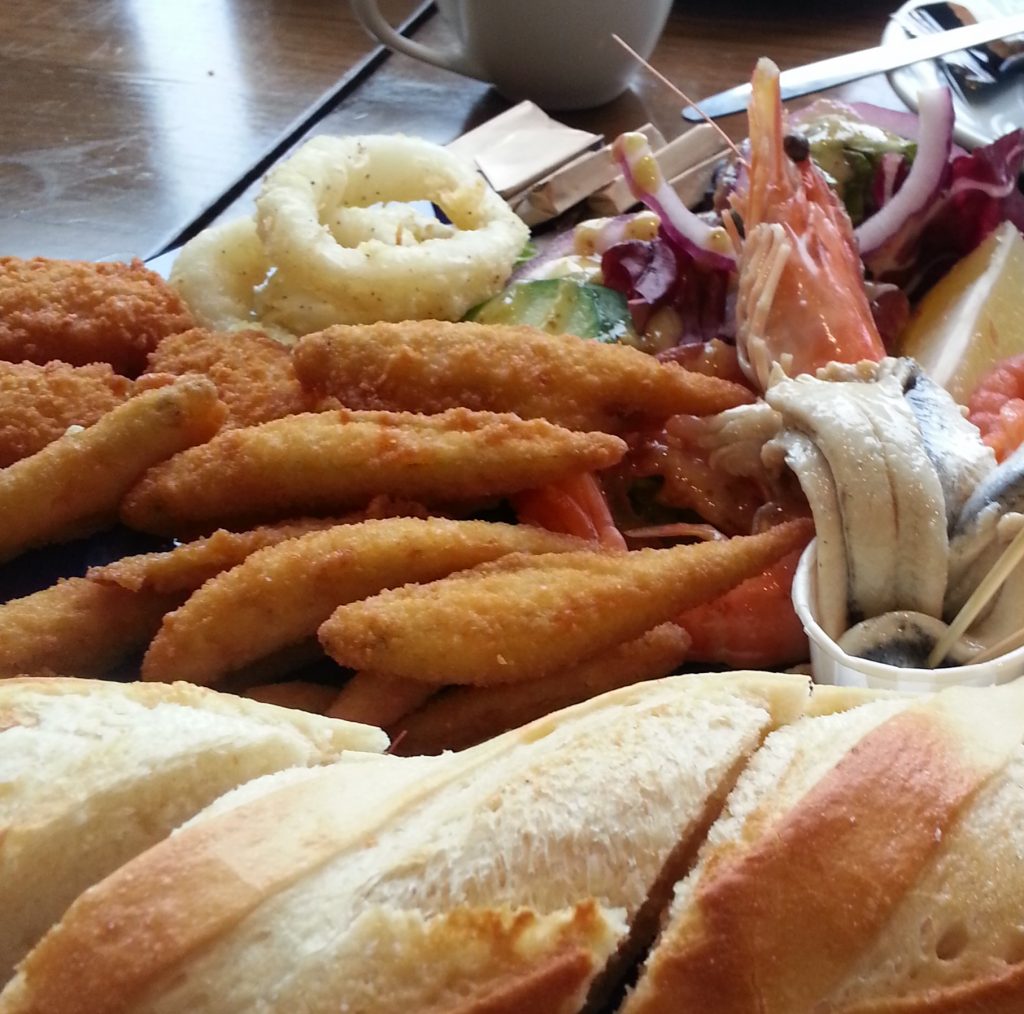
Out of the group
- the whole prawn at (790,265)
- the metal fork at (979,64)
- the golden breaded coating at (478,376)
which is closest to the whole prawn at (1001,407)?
the whole prawn at (790,265)

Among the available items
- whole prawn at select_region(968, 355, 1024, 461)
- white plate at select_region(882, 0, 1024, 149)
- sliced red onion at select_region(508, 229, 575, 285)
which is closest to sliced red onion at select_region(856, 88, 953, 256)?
white plate at select_region(882, 0, 1024, 149)

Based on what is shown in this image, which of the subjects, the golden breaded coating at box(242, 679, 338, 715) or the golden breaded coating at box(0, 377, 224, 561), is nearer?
the golden breaded coating at box(242, 679, 338, 715)

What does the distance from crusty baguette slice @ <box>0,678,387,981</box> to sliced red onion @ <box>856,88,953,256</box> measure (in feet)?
4.57

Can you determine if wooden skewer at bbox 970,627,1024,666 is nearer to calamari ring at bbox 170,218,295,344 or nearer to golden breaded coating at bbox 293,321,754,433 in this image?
golden breaded coating at bbox 293,321,754,433

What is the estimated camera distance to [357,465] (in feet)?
4.19

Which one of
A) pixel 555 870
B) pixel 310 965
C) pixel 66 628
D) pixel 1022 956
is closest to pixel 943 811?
pixel 1022 956

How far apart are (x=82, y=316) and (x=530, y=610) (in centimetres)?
98

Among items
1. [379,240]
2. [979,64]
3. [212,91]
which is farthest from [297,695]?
[212,91]

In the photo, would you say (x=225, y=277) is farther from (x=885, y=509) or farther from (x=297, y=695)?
(x=885, y=509)

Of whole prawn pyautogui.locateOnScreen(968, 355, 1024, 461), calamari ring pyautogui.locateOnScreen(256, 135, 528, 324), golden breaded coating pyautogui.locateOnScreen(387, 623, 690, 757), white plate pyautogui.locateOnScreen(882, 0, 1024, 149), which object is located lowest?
golden breaded coating pyautogui.locateOnScreen(387, 623, 690, 757)

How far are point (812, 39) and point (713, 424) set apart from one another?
6.85 feet

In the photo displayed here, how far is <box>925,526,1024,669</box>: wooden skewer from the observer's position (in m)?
1.05

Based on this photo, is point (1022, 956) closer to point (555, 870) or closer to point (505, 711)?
point (555, 870)

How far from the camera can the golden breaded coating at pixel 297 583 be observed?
1120 mm
